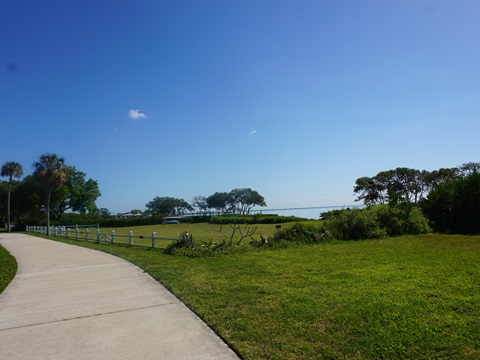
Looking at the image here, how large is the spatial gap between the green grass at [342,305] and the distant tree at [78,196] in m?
70.6

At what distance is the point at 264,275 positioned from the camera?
26.4ft

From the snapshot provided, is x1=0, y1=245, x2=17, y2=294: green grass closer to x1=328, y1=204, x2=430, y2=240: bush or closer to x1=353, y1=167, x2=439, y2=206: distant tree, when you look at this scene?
x1=328, y1=204, x2=430, y2=240: bush

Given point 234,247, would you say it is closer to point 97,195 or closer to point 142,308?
point 142,308

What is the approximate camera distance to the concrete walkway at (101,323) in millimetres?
4008

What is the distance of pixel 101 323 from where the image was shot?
5.06 meters

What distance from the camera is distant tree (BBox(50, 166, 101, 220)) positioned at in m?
72.4

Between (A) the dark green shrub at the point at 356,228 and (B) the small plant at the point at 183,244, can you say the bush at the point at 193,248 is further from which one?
(A) the dark green shrub at the point at 356,228

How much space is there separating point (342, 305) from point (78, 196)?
76650mm

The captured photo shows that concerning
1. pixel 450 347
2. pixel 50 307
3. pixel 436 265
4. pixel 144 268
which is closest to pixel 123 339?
pixel 50 307

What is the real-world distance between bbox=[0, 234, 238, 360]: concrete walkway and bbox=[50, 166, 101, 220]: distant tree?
7028 cm

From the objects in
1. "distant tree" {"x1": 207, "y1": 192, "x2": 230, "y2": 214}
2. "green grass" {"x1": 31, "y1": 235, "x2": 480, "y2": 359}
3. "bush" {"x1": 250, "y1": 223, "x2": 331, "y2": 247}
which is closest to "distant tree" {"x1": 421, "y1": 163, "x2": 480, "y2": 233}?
"bush" {"x1": 250, "y1": 223, "x2": 331, "y2": 247}

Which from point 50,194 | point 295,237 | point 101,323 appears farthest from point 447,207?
point 50,194

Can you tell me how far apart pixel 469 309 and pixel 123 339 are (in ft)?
15.5

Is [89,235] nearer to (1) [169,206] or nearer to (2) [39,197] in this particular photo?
(2) [39,197]
